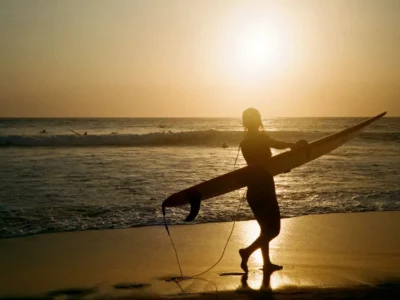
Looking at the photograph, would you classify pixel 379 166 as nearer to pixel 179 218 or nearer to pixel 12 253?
pixel 179 218

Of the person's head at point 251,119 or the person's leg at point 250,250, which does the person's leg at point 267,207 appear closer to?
the person's leg at point 250,250

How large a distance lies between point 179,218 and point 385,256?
3.49 metres

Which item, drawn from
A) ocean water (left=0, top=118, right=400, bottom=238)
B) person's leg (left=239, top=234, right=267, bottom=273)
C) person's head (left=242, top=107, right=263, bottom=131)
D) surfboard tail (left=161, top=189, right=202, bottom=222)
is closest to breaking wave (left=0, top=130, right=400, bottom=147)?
ocean water (left=0, top=118, right=400, bottom=238)

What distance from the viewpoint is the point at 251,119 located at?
4758mm

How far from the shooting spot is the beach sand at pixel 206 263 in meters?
4.35

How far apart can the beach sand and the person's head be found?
1.52 metres

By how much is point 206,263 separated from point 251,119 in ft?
5.88

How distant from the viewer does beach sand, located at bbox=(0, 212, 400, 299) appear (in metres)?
4.35

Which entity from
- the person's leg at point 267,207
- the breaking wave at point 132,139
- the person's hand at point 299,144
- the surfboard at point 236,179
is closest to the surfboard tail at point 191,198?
the surfboard at point 236,179

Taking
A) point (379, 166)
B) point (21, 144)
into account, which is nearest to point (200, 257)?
point (379, 166)

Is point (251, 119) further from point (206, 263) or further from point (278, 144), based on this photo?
point (206, 263)

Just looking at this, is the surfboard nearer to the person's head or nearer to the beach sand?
the person's head

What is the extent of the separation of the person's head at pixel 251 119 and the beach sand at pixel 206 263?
1.52 m

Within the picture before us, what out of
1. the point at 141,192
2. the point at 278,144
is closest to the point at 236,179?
the point at 278,144
